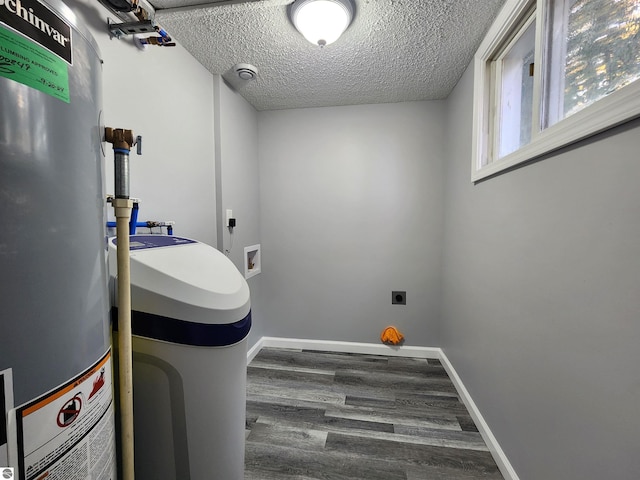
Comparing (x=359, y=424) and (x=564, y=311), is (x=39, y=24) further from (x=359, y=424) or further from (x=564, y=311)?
(x=359, y=424)

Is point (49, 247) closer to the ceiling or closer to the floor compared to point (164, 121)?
closer to the floor

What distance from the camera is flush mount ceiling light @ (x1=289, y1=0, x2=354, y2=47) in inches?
49.5

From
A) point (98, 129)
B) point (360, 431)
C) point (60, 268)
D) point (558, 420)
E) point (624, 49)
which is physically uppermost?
point (624, 49)

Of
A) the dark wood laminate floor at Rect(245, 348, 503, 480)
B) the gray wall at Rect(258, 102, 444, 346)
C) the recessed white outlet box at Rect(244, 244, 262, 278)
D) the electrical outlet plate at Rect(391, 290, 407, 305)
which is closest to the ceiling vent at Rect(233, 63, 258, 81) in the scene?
the gray wall at Rect(258, 102, 444, 346)

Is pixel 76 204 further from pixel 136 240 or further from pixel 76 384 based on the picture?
pixel 136 240

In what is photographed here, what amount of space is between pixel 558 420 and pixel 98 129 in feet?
5.17

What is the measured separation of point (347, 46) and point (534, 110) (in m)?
1.05

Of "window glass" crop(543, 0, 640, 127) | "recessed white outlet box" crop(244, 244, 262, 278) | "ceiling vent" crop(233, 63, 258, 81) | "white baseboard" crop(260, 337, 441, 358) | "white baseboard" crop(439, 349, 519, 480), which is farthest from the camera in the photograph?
"white baseboard" crop(260, 337, 441, 358)

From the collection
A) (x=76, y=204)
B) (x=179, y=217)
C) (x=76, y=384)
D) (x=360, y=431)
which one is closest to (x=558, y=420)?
(x=360, y=431)

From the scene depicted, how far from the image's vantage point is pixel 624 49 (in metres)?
0.78

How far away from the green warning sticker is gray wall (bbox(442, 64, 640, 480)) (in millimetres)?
1239

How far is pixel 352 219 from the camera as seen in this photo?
246 centimetres

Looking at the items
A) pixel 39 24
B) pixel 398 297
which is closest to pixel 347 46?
pixel 39 24

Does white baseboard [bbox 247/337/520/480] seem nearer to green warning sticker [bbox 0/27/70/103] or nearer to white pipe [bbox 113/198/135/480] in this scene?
white pipe [bbox 113/198/135/480]
